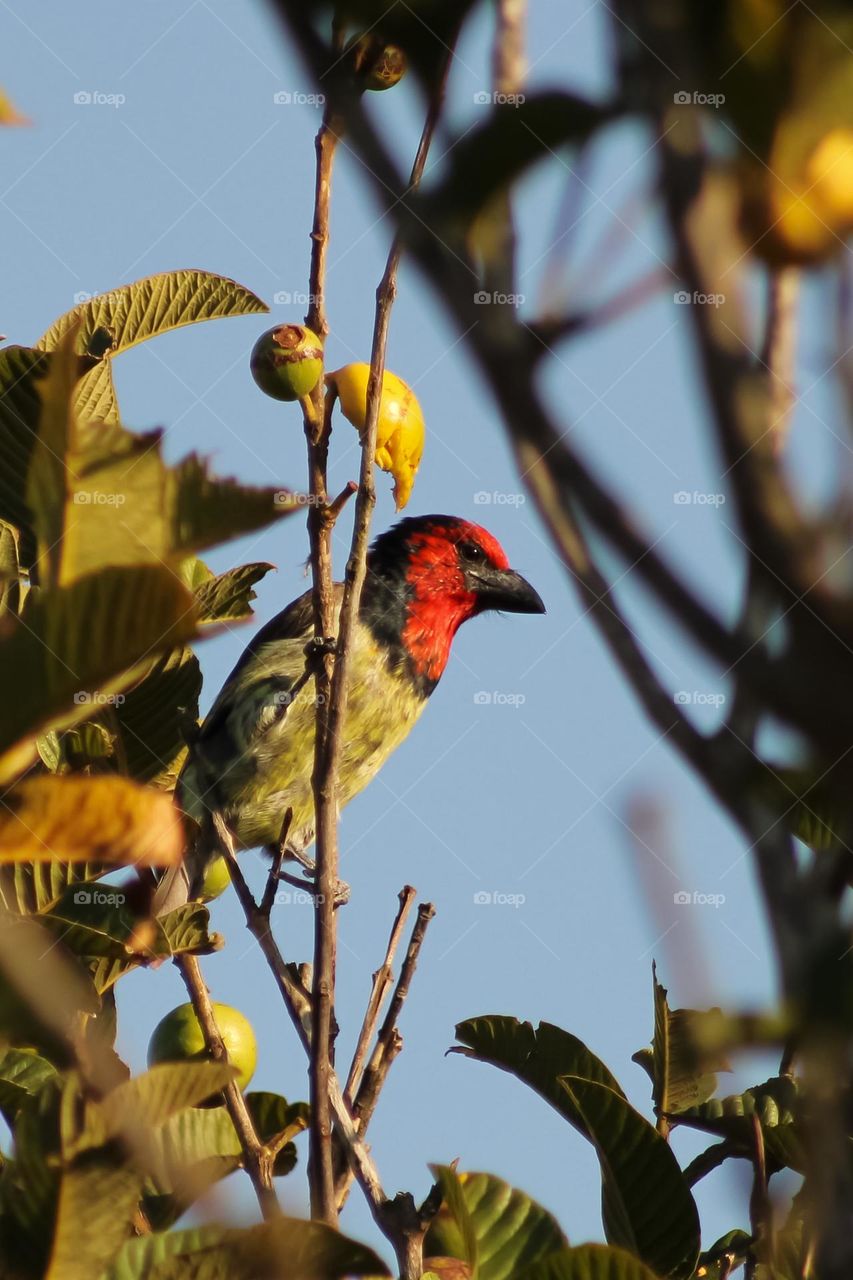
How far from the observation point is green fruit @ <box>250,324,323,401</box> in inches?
93.8

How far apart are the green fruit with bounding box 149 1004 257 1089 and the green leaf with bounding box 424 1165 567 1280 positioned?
570 mm

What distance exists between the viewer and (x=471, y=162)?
765mm

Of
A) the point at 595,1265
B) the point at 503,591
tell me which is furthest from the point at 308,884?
the point at 503,591

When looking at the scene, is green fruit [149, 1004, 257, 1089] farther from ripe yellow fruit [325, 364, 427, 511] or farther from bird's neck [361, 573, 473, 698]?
bird's neck [361, 573, 473, 698]

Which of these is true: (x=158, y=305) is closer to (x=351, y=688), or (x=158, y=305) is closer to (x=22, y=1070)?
(x=22, y=1070)

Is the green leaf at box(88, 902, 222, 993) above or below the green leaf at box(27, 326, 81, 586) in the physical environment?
below

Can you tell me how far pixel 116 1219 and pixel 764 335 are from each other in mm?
981

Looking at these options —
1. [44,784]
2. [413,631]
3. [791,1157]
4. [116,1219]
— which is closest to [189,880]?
[413,631]

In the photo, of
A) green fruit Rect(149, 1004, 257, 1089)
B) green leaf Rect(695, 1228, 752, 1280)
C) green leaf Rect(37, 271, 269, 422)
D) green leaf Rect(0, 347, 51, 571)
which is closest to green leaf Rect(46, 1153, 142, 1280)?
green leaf Rect(695, 1228, 752, 1280)

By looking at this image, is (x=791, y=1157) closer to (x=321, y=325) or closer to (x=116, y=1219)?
(x=116, y=1219)

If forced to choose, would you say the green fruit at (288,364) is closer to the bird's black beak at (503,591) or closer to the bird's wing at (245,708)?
the bird's wing at (245,708)

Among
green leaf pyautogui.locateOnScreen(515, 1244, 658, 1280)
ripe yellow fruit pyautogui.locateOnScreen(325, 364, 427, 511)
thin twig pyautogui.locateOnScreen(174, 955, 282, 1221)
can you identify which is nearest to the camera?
green leaf pyautogui.locateOnScreen(515, 1244, 658, 1280)

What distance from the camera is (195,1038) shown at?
2.50 meters

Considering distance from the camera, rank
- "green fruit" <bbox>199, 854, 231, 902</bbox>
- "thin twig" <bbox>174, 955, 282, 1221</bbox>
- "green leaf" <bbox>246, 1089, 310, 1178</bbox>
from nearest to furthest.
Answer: "thin twig" <bbox>174, 955, 282, 1221</bbox>
"green leaf" <bbox>246, 1089, 310, 1178</bbox>
"green fruit" <bbox>199, 854, 231, 902</bbox>
